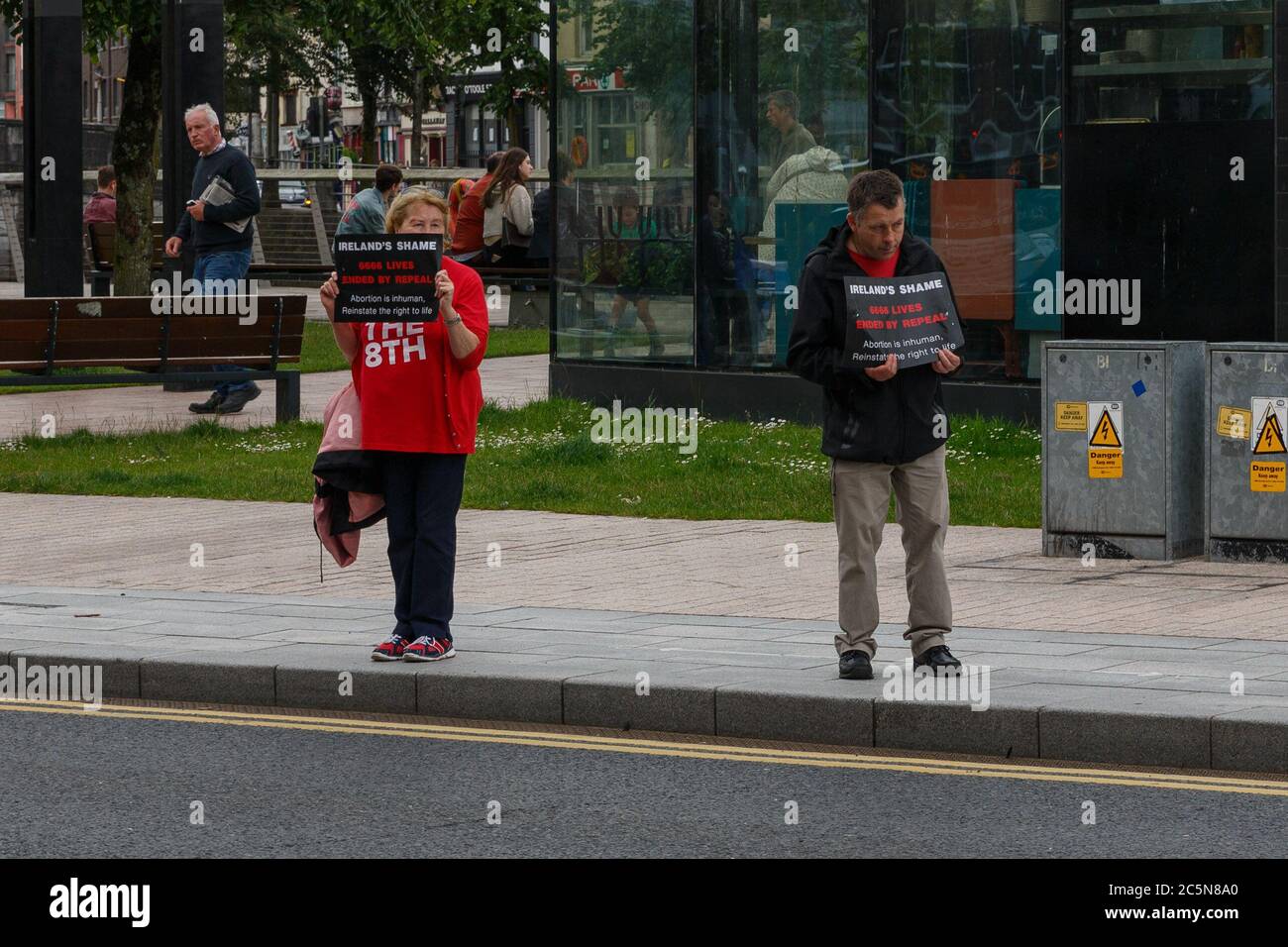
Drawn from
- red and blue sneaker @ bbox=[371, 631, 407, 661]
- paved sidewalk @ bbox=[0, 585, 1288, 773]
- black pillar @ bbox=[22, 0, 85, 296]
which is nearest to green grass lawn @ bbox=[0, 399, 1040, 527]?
black pillar @ bbox=[22, 0, 85, 296]

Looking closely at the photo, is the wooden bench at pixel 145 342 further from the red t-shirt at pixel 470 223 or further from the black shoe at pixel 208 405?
the red t-shirt at pixel 470 223

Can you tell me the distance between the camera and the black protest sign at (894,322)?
25.3ft

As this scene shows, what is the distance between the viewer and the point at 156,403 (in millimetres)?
18641

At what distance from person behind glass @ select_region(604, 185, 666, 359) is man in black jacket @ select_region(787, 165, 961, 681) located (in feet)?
32.9

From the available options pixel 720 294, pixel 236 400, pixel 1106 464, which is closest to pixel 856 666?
pixel 1106 464

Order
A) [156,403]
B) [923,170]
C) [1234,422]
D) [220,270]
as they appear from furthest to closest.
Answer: [156,403] < [220,270] < [923,170] < [1234,422]

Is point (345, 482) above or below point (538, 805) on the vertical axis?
above

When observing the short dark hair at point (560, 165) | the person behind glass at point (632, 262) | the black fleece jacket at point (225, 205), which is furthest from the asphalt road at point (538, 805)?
the short dark hair at point (560, 165)

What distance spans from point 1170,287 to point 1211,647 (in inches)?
284

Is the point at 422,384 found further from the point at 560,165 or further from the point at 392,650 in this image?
the point at 560,165

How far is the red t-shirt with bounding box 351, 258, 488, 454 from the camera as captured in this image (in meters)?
8.36

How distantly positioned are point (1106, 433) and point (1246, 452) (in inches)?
25.7
